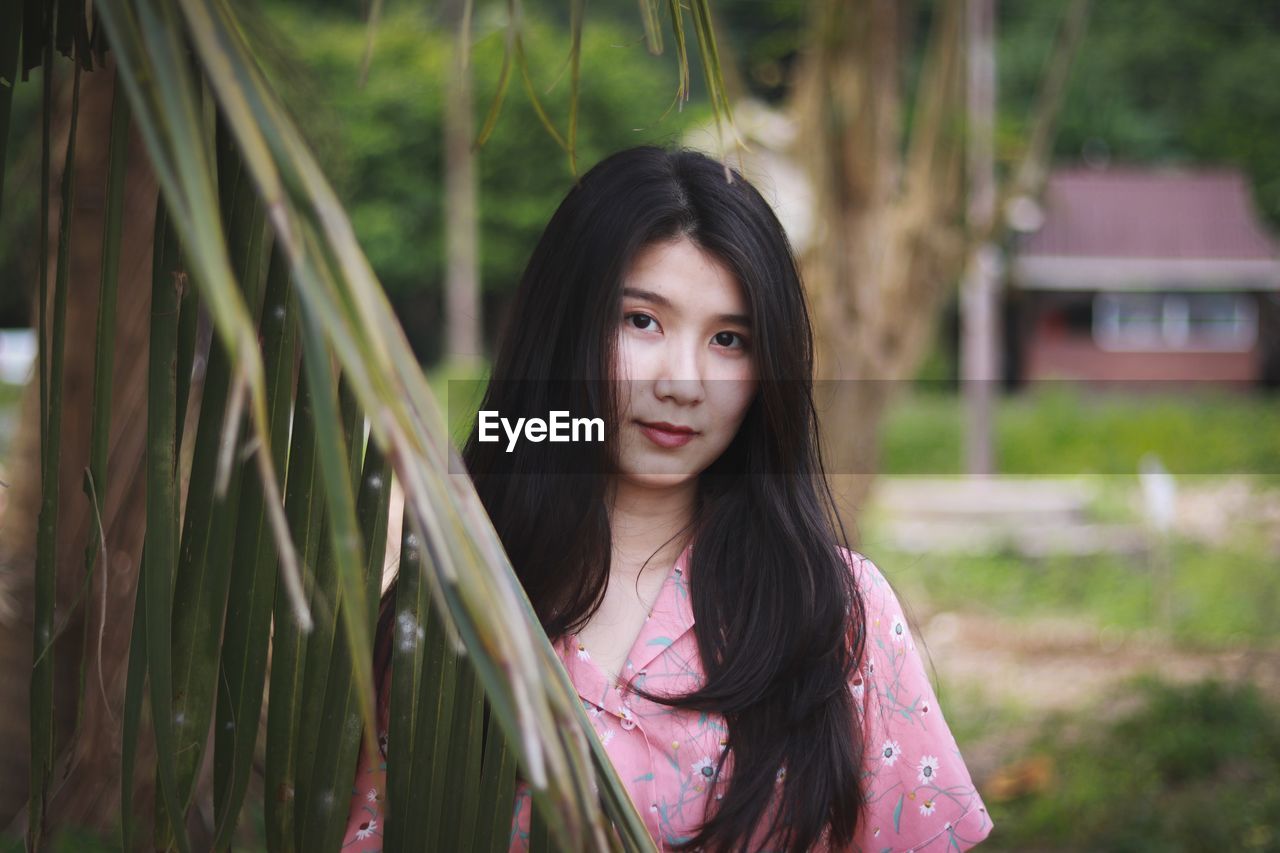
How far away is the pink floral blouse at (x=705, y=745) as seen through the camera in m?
1.18

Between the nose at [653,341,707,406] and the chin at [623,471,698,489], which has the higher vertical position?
the nose at [653,341,707,406]

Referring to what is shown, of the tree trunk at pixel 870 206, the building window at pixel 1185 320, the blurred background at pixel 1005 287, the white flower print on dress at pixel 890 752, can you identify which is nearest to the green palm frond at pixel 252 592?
the blurred background at pixel 1005 287

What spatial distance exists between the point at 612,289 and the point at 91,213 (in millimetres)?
1283

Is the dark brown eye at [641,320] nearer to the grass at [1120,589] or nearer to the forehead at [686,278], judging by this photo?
the forehead at [686,278]

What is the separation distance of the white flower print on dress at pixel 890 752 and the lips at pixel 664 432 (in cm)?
34

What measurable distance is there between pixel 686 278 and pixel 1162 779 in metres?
3.80

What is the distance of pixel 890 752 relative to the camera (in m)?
1.22

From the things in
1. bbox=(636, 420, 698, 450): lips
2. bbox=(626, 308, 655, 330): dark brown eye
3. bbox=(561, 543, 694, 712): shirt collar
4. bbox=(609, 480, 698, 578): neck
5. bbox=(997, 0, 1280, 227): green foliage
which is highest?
bbox=(997, 0, 1280, 227): green foliage

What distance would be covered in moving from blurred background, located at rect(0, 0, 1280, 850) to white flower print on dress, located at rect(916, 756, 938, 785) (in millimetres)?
585

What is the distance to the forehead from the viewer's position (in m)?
1.19

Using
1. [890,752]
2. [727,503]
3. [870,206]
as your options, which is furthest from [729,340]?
[870,206]

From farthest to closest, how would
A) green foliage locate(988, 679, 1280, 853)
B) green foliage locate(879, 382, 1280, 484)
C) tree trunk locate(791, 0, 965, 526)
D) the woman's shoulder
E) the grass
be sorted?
1. green foliage locate(879, 382, 1280, 484)
2. the grass
3. tree trunk locate(791, 0, 965, 526)
4. green foliage locate(988, 679, 1280, 853)
5. the woman's shoulder

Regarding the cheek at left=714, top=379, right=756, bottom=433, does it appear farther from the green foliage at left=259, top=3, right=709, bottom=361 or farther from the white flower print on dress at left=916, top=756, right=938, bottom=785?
the green foliage at left=259, top=3, right=709, bottom=361

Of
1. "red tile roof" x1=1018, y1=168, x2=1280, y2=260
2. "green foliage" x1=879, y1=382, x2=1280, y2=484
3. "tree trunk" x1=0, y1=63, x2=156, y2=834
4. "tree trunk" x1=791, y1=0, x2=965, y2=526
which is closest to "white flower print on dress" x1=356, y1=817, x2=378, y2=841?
"tree trunk" x1=0, y1=63, x2=156, y2=834
